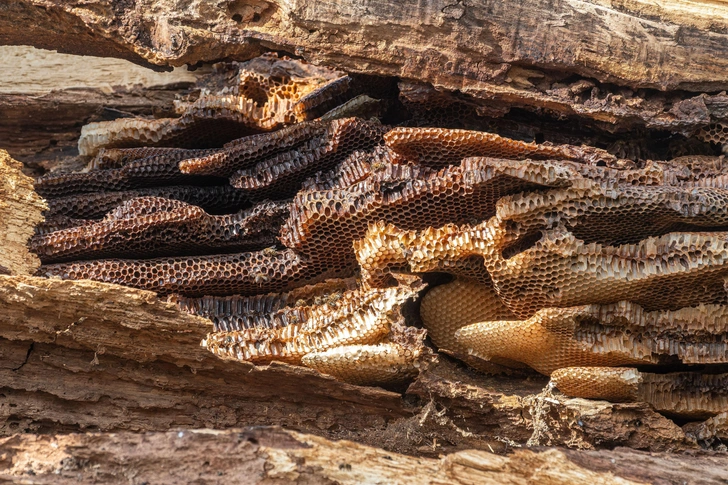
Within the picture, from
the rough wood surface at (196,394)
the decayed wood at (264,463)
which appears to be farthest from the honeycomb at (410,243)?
the decayed wood at (264,463)

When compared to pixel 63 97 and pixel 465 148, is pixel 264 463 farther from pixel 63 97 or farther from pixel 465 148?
pixel 63 97

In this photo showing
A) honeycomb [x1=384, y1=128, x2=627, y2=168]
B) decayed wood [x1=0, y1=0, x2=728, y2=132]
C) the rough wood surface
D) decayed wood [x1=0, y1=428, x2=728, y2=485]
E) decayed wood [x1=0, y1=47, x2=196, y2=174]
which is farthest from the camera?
decayed wood [x1=0, y1=47, x2=196, y2=174]

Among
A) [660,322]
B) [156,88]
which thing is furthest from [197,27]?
[660,322]

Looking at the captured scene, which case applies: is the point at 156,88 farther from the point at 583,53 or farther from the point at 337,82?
the point at 583,53

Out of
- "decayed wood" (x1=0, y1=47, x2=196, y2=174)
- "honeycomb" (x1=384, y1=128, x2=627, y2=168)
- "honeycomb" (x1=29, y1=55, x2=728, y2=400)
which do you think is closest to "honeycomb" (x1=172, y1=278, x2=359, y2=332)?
"honeycomb" (x1=29, y1=55, x2=728, y2=400)

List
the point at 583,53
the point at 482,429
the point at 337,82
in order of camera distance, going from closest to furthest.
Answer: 1. the point at 482,429
2. the point at 583,53
3. the point at 337,82

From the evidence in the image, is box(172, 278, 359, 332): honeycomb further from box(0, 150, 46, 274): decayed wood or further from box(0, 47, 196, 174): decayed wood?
box(0, 47, 196, 174): decayed wood

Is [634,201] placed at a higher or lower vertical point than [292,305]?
higher
